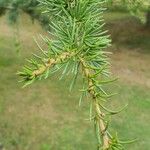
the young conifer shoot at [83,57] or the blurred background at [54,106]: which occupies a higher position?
the young conifer shoot at [83,57]

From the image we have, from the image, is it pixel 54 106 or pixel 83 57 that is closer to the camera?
pixel 83 57

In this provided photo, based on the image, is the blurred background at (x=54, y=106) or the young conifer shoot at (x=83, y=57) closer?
the young conifer shoot at (x=83, y=57)

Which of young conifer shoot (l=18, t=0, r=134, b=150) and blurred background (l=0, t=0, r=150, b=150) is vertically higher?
young conifer shoot (l=18, t=0, r=134, b=150)

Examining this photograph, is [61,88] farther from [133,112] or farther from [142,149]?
→ [142,149]

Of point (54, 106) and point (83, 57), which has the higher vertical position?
point (83, 57)
